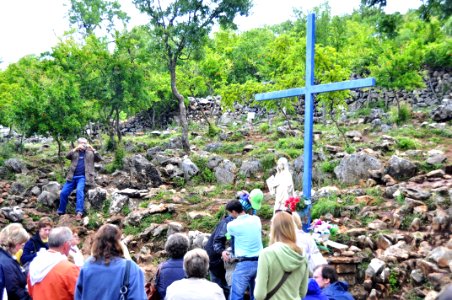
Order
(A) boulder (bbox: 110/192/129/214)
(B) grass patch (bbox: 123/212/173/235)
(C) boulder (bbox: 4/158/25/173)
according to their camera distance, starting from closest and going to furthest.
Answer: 1. (B) grass patch (bbox: 123/212/173/235)
2. (A) boulder (bbox: 110/192/129/214)
3. (C) boulder (bbox: 4/158/25/173)

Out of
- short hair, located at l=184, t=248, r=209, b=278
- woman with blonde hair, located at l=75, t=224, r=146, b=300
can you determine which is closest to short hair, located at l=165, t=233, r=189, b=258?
short hair, located at l=184, t=248, r=209, b=278

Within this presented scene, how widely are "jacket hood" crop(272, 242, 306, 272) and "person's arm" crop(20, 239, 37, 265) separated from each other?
3.15 metres

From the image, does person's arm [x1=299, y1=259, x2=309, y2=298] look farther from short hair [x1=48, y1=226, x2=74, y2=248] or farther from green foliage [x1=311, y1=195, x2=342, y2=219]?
green foliage [x1=311, y1=195, x2=342, y2=219]

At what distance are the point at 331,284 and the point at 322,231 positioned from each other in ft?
11.3

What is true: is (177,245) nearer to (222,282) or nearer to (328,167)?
(222,282)

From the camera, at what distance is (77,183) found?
10.6m

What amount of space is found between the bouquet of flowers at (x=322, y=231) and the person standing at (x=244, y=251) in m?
2.75

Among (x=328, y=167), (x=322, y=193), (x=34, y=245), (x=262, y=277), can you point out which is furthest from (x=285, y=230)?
(x=328, y=167)

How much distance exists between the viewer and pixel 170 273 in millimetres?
4250

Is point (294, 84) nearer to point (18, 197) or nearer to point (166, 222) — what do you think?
point (166, 222)

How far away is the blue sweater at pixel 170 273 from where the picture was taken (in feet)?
13.9

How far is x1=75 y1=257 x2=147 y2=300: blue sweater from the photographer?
3373 millimetres

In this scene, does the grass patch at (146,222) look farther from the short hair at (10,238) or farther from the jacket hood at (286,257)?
the jacket hood at (286,257)

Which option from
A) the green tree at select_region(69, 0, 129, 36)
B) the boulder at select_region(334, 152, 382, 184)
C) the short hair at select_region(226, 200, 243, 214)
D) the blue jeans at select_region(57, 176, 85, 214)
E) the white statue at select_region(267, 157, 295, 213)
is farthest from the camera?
the green tree at select_region(69, 0, 129, 36)
